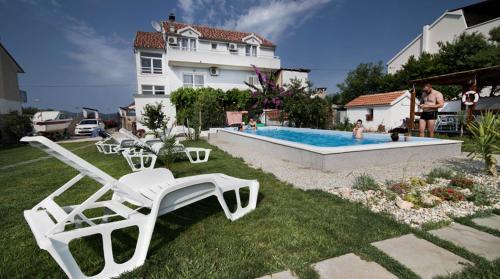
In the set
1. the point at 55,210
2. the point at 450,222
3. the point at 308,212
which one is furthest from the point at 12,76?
the point at 450,222

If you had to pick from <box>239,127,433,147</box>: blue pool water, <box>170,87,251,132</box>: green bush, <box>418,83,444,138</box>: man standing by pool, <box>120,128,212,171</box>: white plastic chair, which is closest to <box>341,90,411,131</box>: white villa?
<box>239,127,433,147</box>: blue pool water

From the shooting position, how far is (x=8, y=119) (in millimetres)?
16391

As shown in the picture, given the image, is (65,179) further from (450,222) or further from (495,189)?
(495,189)

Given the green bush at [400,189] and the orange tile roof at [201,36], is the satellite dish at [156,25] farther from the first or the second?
the green bush at [400,189]

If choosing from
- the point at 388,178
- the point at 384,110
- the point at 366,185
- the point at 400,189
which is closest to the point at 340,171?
the point at 388,178

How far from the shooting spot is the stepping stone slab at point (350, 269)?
1.87 metres

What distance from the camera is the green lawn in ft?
6.60

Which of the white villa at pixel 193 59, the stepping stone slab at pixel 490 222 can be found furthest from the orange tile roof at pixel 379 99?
the stepping stone slab at pixel 490 222

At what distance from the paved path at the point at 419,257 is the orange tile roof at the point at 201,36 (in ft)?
85.3

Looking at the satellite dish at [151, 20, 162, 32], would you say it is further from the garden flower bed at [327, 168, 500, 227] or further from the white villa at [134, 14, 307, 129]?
the garden flower bed at [327, 168, 500, 227]

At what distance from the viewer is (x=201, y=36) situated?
25.8m

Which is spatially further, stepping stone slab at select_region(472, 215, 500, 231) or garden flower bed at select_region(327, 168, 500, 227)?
garden flower bed at select_region(327, 168, 500, 227)

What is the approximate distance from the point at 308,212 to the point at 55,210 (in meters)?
2.95

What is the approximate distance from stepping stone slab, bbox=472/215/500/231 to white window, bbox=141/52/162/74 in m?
26.0
